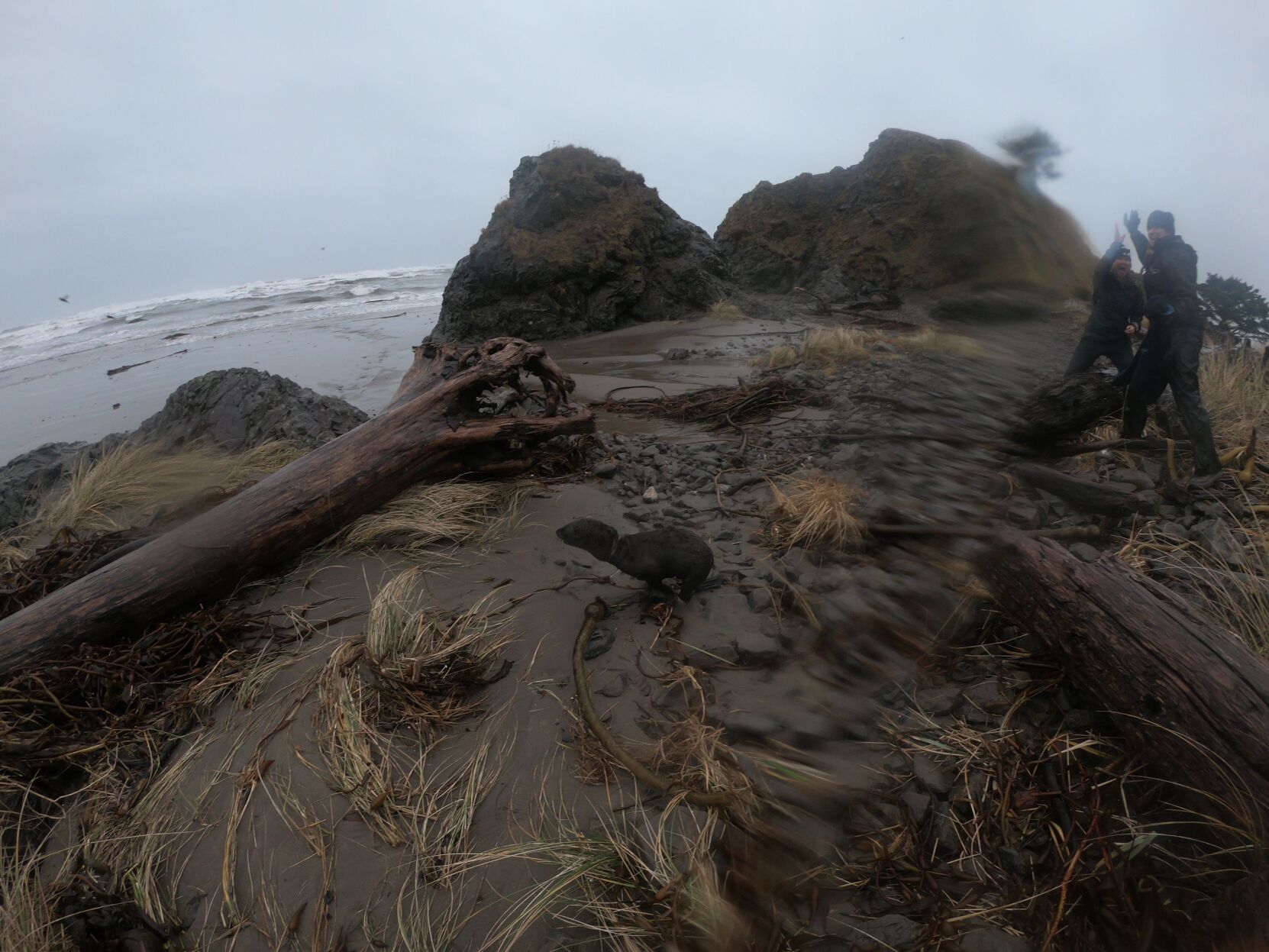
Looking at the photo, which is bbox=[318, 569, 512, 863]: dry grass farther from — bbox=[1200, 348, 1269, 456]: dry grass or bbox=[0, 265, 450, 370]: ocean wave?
bbox=[0, 265, 450, 370]: ocean wave

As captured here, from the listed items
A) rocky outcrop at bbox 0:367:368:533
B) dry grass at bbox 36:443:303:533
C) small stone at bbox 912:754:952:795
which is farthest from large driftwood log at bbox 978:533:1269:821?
rocky outcrop at bbox 0:367:368:533

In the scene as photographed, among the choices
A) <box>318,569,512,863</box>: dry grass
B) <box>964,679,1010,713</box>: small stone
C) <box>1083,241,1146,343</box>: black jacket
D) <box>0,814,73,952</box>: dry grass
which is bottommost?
<box>0,814,73,952</box>: dry grass

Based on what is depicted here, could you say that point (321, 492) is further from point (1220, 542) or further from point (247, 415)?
point (1220, 542)

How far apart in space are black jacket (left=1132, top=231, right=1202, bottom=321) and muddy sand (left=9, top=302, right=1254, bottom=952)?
1.54 meters

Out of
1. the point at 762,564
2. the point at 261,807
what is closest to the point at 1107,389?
the point at 762,564

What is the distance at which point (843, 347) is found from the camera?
8.66 metres

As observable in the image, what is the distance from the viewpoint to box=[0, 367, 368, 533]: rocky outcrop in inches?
237

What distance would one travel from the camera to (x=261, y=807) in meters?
2.31

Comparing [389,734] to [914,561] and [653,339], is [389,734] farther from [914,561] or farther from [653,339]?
[653,339]

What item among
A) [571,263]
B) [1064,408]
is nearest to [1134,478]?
[1064,408]

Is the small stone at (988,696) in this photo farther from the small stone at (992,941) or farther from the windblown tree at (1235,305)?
the windblown tree at (1235,305)

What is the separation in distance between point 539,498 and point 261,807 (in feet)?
8.20

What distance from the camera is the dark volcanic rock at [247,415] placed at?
240 inches

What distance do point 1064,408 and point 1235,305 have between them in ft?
4.44
